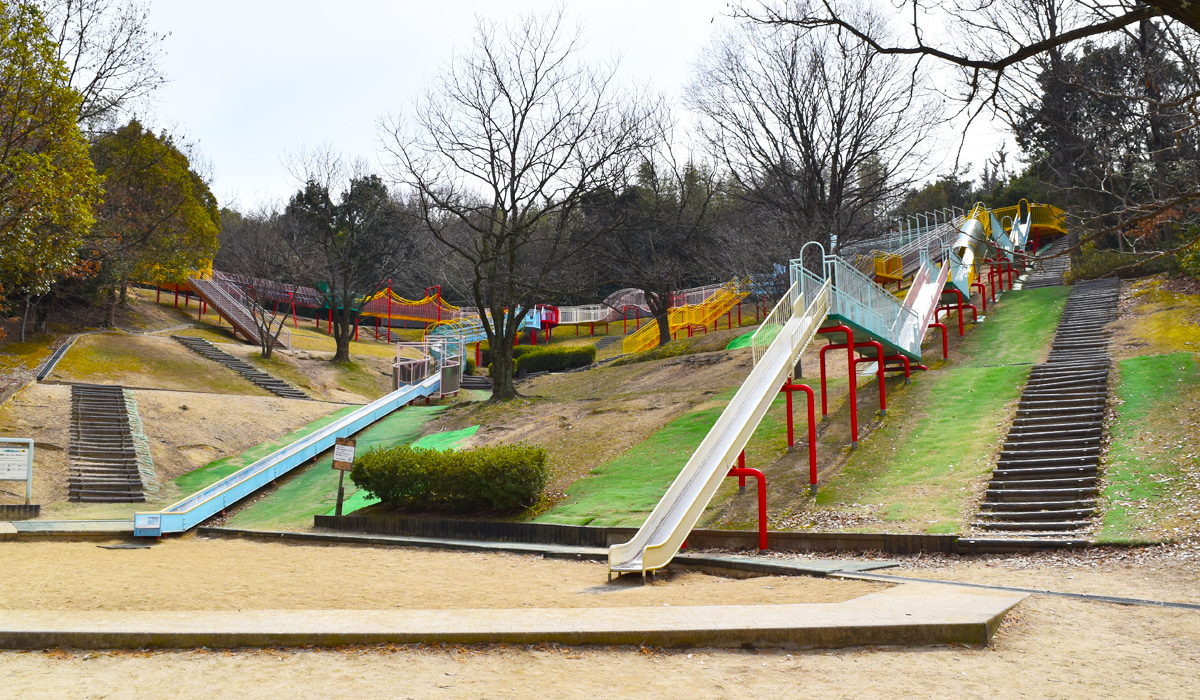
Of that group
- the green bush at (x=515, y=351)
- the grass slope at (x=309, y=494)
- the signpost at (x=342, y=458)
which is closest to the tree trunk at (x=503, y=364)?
the grass slope at (x=309, y=494)

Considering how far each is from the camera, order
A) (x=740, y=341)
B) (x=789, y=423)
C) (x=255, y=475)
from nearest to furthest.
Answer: (x=789, y=423), (x=255, y=475), (x=740, y=341)

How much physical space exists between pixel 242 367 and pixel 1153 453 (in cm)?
2940

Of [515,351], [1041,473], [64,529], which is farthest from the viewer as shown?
[515,351]

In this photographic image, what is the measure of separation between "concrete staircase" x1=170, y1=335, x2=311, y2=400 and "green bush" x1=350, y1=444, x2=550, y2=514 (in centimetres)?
1501

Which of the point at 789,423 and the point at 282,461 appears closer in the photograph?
the point at 789,423

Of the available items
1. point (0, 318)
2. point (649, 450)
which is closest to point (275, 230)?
point (0, 318)

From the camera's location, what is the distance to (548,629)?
5.91 m

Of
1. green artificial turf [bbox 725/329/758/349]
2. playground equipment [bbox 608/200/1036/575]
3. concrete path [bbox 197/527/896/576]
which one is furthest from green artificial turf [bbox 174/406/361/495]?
playground equipment [bbox 608/200/1036/575]

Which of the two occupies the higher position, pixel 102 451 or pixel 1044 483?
pixel 1044 483

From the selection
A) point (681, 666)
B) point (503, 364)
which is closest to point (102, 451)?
point (503, 364)

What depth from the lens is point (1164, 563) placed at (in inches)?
346

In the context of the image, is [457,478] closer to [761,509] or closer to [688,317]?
[761,509]

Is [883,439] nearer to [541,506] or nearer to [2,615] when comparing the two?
[541,506]

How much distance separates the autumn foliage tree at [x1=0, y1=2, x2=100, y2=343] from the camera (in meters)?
16.4
